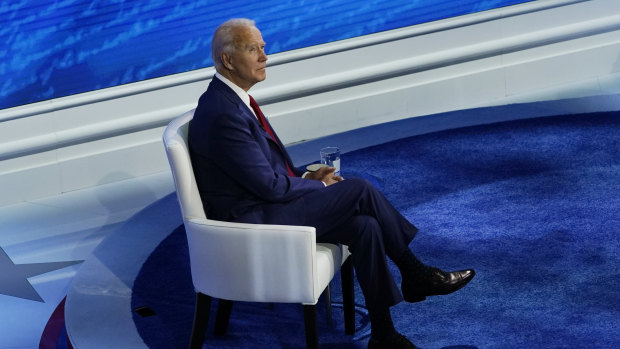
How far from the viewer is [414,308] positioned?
3279mm

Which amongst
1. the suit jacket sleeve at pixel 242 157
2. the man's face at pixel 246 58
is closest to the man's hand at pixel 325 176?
the suit jacket sleeve at pixel 242 157

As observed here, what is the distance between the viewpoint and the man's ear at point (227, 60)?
300cm

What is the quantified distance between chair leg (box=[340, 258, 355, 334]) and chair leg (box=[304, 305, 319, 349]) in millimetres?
302

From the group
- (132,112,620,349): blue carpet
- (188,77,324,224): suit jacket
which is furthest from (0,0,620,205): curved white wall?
(188,77,324,224): suit jacket

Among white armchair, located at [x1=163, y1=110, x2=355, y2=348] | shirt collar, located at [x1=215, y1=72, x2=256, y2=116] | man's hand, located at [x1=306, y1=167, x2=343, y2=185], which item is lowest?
white armchair, located at [x1=163, y1=110, x2=355, y2=348]

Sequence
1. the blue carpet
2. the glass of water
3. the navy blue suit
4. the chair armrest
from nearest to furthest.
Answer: the chair armrest < the navy blue suit < the blue carpet < the glass of water

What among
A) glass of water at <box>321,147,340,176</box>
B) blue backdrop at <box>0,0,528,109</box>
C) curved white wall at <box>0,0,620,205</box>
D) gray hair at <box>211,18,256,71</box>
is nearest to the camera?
gray hair at <box>211,18,256,71</box>

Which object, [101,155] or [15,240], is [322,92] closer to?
[101,155]

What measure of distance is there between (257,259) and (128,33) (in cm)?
279

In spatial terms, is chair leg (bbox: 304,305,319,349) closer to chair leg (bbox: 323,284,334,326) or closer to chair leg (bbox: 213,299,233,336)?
chair leg (bbox: 323,284,334,326)

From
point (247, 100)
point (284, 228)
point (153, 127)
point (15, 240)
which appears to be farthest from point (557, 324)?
point (153, 127)

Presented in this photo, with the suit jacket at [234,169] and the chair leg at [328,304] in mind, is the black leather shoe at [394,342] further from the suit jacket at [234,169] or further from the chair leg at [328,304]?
the suit jacket at [234,169]

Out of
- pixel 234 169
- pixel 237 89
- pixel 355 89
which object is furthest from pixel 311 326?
pixel 355 89

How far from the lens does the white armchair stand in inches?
108
